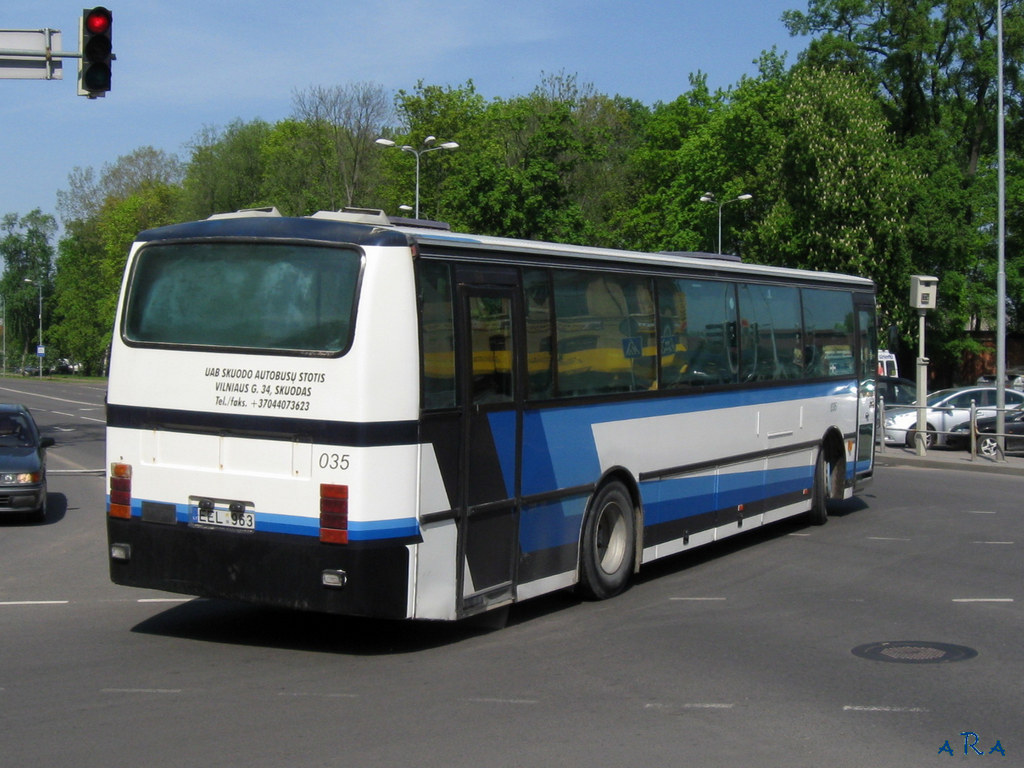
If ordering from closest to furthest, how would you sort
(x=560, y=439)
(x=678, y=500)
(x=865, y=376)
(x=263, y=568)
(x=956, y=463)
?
(x=263, y=568)
(x=560, y=439)
(x=678, y=500)
(x=865, y=376)
(x=956, y=463)

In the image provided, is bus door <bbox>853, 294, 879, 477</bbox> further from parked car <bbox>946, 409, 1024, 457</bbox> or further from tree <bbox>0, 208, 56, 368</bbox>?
tree <bbox>0, 208, 56, 368</bbox>

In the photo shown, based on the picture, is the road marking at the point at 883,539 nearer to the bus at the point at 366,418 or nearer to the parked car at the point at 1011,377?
the bus at the point at 366,418

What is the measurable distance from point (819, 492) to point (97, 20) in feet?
35.1

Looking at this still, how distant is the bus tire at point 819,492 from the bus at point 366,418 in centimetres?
546

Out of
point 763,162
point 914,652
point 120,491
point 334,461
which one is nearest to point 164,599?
point 120,491

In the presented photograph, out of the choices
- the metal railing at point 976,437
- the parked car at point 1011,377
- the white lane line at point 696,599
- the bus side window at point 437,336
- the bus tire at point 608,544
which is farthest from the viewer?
the parked car at point 1011,377

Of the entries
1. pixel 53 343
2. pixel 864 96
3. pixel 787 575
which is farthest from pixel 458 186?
pixel 53 343

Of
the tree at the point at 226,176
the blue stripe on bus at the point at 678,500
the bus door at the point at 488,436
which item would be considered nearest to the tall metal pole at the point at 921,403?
the blue stripe on bus at the point at 678,500

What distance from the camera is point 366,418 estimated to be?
7754mm

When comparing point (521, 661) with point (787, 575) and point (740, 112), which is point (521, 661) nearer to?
point (787, 575)

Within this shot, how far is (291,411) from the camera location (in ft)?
26.1

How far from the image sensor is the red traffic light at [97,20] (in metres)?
14.4

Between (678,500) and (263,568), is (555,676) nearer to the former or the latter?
(263,568)

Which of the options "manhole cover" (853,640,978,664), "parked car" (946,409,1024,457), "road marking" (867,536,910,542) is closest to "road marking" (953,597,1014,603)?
"manhole cover" (853,640,978,664)
